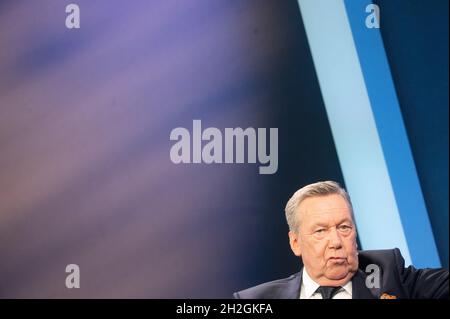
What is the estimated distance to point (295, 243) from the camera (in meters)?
3.39

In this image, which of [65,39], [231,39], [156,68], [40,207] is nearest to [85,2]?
[65,39]

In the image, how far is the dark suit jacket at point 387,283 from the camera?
3346mm

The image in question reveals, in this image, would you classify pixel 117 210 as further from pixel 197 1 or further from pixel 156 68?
pixel 197 1

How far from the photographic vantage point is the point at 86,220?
11.3ft

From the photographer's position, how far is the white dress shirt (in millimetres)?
3363

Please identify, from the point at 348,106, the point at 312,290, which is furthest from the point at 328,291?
the point at 348,106

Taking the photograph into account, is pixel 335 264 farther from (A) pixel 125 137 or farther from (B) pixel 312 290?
(A) pixel 125 137

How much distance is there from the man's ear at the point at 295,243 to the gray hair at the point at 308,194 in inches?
1.0

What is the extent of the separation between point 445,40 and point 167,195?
1708mm

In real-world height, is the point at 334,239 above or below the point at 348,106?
below

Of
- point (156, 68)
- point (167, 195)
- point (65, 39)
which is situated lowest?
point (167, 195)

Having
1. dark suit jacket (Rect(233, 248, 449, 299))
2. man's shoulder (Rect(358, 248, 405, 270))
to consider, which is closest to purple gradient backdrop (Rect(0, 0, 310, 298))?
dark suit jacket (Rect(233, 248, 449, 299))

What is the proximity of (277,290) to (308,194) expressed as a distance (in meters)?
0.53

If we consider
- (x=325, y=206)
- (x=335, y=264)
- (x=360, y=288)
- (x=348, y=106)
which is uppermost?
(x=348, y=106)
